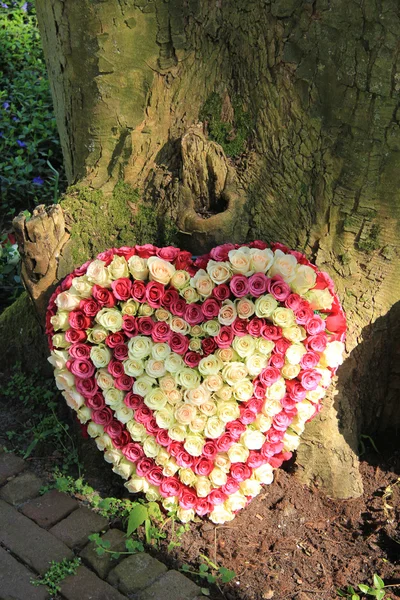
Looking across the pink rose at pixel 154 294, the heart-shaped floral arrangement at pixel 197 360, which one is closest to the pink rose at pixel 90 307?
the heart-shaped floral arrangement at pixel 197 360

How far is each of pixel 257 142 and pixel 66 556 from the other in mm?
1918

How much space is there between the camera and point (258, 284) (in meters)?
2.64

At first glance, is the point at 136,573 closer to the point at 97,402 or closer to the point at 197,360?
the point at 97,402

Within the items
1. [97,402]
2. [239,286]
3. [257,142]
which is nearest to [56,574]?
[97,402]

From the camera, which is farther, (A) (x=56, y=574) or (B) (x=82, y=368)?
(B) (x=82, y=368)

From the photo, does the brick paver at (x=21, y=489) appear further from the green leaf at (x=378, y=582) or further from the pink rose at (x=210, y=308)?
the green leaf at (x=378, y=582)

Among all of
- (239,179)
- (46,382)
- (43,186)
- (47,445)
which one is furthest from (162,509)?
(43,186)

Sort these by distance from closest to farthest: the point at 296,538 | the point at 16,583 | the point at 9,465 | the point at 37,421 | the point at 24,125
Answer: the point at 16,583 → the point at 296,538 → the point at 9,465 → the point at 37,421 → the point at 24,125

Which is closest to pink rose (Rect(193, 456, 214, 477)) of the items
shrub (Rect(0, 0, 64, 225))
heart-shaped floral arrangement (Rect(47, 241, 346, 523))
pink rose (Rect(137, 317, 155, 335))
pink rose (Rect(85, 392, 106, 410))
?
heart-shaped floral arrangement (Rect(47, 241, 346, 523))

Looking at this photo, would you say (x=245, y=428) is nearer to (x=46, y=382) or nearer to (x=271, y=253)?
(x=271, y=253)

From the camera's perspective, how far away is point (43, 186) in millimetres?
5371

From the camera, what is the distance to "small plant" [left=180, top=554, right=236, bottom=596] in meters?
2.57

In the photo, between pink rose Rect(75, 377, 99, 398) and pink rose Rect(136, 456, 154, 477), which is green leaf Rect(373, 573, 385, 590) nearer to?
pink rose Rect(136, 456, 154, 477)

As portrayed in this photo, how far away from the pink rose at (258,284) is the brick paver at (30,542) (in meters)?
1.29
